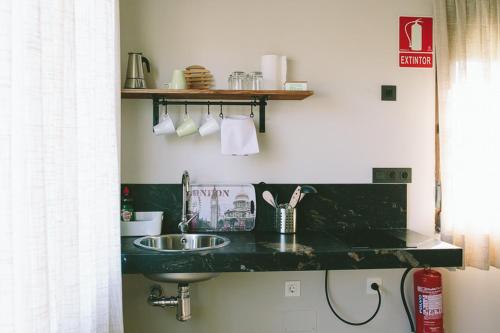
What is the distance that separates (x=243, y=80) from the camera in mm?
2512

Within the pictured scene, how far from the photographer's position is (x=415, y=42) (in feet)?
8.99

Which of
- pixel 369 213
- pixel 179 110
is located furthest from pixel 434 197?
pixel 179 110

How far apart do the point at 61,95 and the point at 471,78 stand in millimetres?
2322

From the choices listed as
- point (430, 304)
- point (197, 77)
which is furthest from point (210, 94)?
point (430, 304)

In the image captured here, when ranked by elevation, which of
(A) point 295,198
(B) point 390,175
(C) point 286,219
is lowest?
(C) point 286,219

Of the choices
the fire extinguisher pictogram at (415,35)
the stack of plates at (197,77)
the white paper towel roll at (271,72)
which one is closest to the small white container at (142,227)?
the stack of plates at (197,77)

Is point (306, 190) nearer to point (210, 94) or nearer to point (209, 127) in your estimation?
point (209, 127)

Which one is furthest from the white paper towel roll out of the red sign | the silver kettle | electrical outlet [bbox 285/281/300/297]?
electrical outlet [bbox 285/281/300/297]

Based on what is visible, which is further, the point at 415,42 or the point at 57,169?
the point at 415,42

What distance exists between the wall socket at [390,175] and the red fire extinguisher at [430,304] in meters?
0.58

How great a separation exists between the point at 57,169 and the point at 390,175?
6.79 ft

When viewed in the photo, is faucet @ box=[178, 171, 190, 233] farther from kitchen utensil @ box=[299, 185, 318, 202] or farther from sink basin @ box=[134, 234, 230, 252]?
kitchen utensil @ box=[299, 185, 318, 202]

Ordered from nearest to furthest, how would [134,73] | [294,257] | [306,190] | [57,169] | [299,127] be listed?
1. [57,169]
2. [294,257]
3. [134,73]
4. [306,190]
5. [299,127]

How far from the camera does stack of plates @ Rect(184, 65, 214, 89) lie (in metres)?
2.48
